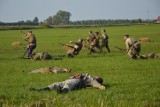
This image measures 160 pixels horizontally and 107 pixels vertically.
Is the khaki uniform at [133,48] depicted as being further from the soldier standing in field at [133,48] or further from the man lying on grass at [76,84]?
the man lying on grass at [76,84]

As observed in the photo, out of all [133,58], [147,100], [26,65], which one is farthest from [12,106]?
[133,58]

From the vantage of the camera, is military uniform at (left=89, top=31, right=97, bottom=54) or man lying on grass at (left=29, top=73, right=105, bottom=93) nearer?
man lying on grass at (left=29, top=73, right=105, bottom=93)

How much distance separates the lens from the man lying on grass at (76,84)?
12.5m

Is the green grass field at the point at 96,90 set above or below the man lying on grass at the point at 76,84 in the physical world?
below

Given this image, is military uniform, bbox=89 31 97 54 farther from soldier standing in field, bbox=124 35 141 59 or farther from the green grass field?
the green grass field

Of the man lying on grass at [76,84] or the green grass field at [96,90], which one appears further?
the man lying on grass at [76,84]

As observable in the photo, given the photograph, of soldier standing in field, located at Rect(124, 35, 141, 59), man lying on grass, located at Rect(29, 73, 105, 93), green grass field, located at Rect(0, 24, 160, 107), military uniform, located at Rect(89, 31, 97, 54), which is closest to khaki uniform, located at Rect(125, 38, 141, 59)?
soldier standing in field, located at Rect(124, 35, 141, 59)

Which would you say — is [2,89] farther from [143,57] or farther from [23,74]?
[143,57]

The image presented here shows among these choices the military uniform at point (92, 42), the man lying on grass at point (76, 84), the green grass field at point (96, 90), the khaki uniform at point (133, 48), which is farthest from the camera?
the military uniform at point (92, 42)

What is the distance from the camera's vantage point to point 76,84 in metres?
13.1

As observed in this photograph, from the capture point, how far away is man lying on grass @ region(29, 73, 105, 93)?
12.5 m

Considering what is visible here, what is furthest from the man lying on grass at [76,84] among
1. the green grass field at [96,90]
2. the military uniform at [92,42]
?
the military uniform at [92,42]

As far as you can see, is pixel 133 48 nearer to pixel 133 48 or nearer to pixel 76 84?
pixel 133 48

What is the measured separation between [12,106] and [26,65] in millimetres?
11713
